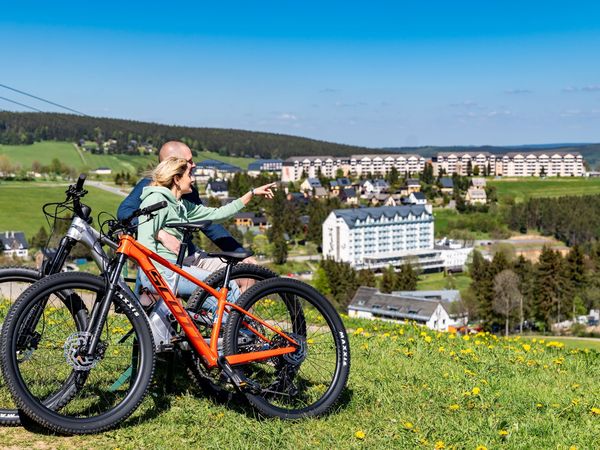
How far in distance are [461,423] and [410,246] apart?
4338 inches

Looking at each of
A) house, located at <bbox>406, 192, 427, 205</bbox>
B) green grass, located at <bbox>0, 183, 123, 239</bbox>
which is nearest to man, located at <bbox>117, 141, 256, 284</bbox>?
green grass, located at <bbox>0, 183, 123, 239</bbox>

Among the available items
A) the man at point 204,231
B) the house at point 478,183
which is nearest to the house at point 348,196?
the house at point 478,183

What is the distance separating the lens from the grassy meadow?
4.31 meters

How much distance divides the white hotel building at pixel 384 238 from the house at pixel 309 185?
155 feet

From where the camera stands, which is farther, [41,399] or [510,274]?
[510,274]

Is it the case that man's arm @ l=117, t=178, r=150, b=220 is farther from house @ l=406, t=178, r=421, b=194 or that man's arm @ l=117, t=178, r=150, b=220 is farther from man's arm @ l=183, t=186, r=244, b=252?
house @ l=406, t=178, r=421, b=194

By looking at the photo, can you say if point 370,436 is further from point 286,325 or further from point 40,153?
point 40,153

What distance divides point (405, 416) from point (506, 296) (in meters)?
52.5

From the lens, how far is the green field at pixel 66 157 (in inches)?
5600

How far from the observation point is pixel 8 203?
3644 inches

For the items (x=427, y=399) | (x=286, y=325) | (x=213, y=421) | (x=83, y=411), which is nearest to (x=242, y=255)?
(x=286, y=325)

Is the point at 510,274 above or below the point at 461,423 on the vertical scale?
below

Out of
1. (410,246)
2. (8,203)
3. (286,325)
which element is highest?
(286,325)

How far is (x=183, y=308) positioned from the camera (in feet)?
15.3
